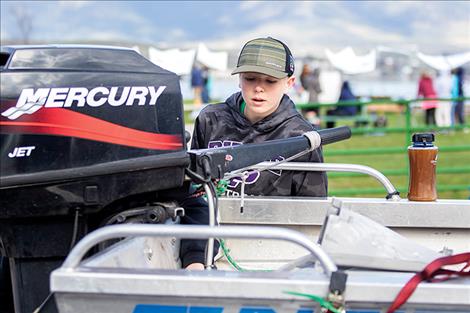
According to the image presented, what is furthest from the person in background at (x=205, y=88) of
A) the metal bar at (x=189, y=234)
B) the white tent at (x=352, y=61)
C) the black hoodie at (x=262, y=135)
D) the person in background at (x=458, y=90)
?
the metal bar at (x=189, y=234)

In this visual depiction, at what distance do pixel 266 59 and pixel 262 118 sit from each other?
320mm

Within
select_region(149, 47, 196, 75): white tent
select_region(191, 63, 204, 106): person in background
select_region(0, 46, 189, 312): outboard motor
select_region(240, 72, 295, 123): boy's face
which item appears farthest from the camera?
select_region(191, 63, 204, 106): person in background

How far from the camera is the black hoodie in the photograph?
3.85m

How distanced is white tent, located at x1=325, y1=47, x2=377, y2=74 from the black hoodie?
13.0 m

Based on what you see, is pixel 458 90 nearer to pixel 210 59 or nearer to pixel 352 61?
pixel 352 61

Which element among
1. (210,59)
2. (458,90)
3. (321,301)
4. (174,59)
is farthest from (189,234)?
(458,90)

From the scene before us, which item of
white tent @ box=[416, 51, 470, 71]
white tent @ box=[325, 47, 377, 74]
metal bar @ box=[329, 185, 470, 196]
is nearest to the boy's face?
metal bar @ box=[329, 185, 470, 196]

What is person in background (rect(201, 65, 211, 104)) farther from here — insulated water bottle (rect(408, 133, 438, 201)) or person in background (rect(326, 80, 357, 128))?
insulated water bottle (rect(408, 133, 438, 201))

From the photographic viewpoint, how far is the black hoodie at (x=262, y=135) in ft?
12.6

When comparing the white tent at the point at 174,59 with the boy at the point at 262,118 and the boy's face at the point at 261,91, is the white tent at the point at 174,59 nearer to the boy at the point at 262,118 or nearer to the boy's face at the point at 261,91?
the boy at the point at 262,118

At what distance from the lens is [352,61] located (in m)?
17.2

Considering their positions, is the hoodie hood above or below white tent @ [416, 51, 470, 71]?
below

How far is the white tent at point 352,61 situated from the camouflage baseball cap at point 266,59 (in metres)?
13.2

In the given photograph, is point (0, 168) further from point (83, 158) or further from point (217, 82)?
point (217, 82)
